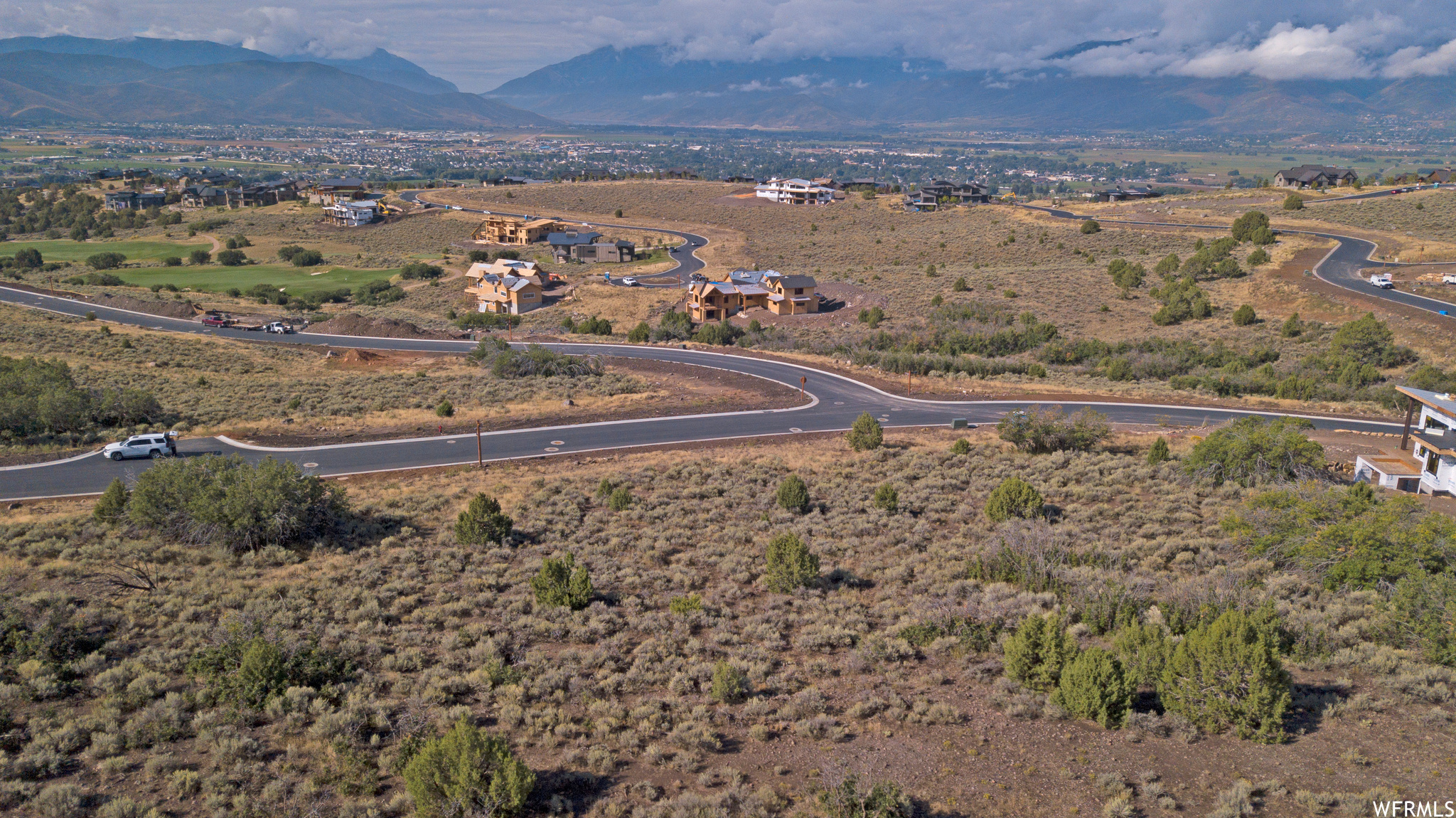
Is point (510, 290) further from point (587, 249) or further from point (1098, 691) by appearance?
point (1098, 691)

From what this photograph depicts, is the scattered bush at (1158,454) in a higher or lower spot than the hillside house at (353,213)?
lower

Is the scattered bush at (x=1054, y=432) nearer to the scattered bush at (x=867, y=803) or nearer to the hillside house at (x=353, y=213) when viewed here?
the scattered bush at (x=867, y=803)

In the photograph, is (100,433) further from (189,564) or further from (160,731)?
(160,731)

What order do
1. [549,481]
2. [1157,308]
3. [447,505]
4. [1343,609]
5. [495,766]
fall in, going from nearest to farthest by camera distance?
[495,766] < [1343,609] < [447,505] < [549,481] < [1157,308]

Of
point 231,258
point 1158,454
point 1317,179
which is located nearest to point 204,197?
point 231,258

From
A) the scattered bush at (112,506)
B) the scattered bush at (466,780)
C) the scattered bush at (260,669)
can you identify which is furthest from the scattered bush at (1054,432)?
the scattered bush at (112,506)

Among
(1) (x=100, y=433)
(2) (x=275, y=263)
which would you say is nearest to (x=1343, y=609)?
(1) (x=100, y=433)
